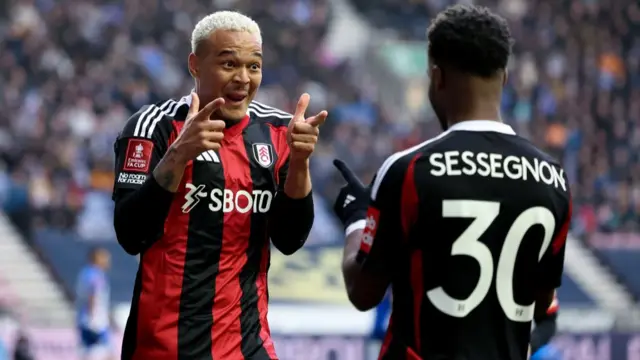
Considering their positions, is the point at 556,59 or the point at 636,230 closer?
the point at 636,230

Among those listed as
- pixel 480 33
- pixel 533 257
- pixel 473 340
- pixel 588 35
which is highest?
pixel 588 35

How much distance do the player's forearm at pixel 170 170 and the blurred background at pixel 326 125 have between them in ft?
32.5

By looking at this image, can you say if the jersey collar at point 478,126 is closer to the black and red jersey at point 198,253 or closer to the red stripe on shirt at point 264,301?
the black and red jersey at point 198,253

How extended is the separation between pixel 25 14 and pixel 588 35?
1234 centimetres

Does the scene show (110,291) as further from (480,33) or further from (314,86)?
(480,33)

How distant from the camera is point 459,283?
378 centimetres

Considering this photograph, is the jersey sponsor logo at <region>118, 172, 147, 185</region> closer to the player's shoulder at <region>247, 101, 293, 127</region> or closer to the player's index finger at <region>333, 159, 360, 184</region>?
the player's shoulder at <region>247, 101, 293, 127</region>

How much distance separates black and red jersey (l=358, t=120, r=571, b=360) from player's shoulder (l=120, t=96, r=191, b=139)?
1257 mm

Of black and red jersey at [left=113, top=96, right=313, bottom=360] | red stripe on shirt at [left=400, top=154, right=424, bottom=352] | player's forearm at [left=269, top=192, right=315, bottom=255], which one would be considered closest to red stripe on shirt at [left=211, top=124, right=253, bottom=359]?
black and red jersey at [left=113, top=96, right=313, bottom=360]

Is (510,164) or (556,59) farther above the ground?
(556,59)

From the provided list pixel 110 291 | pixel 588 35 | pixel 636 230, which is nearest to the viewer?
pixel 110 291

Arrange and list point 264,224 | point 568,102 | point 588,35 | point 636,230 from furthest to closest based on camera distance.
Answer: point 588,35, point 568,102, point 636,230, point 264,224

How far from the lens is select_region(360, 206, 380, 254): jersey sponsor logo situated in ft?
12.6

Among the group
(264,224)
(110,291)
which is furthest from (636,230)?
(264,224)
